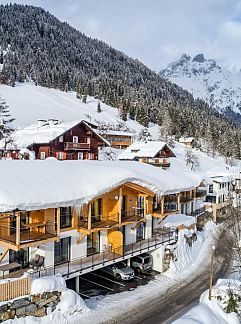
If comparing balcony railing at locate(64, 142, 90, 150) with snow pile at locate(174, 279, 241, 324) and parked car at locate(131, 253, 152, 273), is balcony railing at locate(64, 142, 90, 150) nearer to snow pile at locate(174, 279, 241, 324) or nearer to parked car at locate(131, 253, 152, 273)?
parked car at locate(131, 253, 152, 273)

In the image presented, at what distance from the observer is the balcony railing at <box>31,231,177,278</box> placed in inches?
839

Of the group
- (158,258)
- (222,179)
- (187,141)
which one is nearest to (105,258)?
(158,258)

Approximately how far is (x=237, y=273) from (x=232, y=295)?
7680 mm

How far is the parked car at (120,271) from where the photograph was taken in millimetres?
25344

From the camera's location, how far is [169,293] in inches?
949

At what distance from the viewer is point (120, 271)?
83.6 feet

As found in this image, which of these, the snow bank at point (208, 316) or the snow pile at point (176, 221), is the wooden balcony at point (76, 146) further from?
the snow bank at point (208, 316)

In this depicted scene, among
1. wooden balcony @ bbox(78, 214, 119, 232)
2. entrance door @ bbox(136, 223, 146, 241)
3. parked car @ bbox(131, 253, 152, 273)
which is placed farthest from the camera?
entrance door @ bbox(136, 223, 146, 241)

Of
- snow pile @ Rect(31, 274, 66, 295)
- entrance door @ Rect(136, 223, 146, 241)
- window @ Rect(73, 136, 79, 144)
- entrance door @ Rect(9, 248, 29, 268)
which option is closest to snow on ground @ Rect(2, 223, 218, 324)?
snow pile @ Rect(31, 274, 66, 295)

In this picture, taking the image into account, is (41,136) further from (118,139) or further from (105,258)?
(105,258)

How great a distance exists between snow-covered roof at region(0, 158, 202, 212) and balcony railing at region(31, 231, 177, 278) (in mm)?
4090

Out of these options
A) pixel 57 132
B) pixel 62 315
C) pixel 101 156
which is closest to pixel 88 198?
pixel 62 315

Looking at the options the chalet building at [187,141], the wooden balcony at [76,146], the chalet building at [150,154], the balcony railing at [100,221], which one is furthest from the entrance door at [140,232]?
the chalet building at [187,141]

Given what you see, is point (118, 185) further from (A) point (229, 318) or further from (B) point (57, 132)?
(B) point (57, 132)
